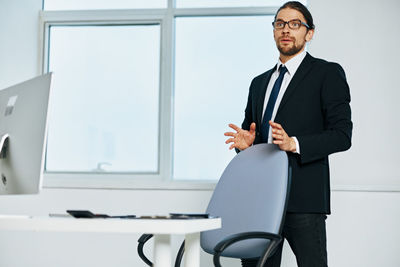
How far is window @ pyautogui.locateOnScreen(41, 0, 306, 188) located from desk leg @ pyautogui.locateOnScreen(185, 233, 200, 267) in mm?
1951

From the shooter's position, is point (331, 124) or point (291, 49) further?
point (291, 49)

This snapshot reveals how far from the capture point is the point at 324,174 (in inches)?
89.3

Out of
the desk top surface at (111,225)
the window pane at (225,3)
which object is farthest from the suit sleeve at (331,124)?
the window pane at (225,3)

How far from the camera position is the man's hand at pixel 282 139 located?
2070mm

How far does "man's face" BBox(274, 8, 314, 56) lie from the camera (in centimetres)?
238

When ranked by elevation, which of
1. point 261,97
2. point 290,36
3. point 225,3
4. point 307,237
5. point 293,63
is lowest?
point 307,237

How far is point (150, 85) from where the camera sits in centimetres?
391

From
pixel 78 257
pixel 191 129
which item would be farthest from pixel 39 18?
pixel 78 257

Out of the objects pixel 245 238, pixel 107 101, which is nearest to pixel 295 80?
pixel 245 238

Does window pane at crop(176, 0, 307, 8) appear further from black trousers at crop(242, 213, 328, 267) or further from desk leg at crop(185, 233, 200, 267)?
desk leg at crop(185, 233, 200, 267)

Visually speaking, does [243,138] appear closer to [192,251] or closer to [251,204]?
[251,204]

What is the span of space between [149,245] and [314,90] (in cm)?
183

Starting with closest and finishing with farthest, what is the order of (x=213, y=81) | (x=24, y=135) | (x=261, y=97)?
(x=24, y=135), (x=261, y=97), (x=213, y=81)

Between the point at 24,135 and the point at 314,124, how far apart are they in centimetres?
122
